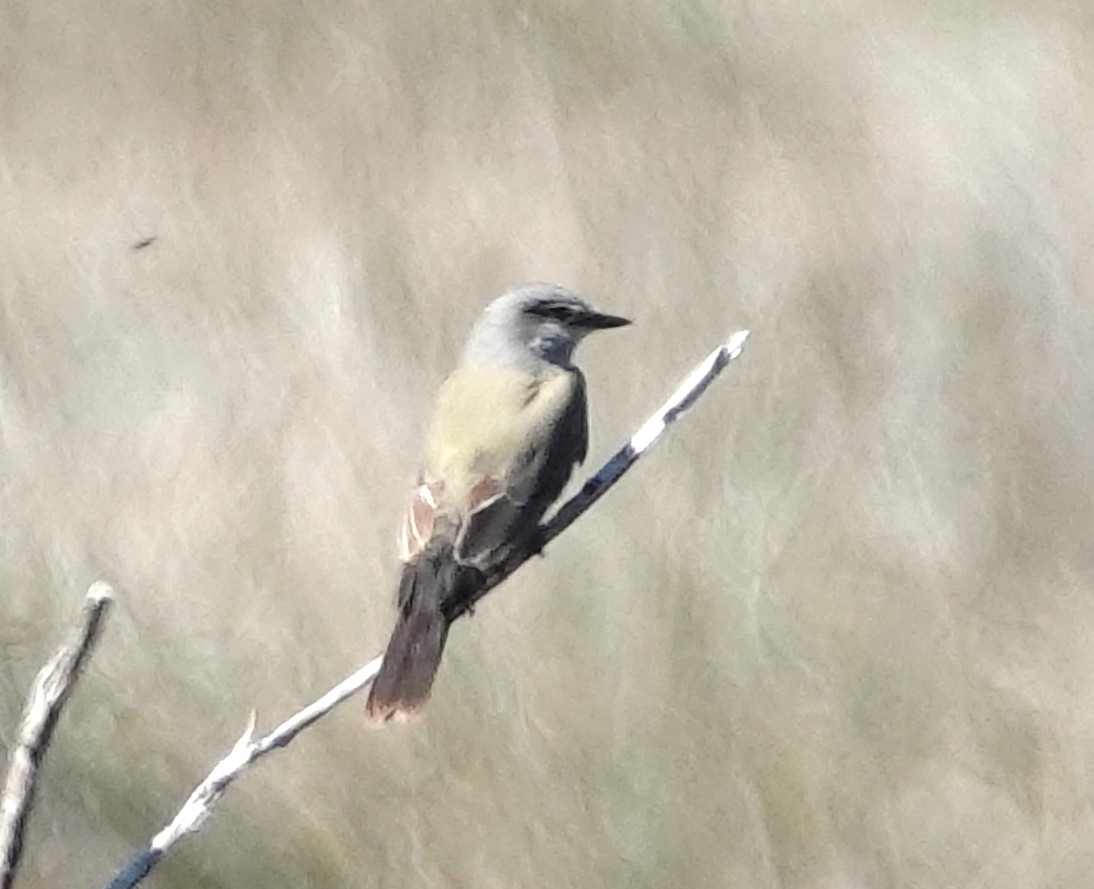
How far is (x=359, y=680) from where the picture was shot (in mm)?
1750

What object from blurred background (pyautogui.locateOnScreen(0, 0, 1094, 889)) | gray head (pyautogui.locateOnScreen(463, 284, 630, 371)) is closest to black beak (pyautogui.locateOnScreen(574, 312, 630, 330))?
gray head (pyautogui.locateOnScreen(463, 284, 630, 371))

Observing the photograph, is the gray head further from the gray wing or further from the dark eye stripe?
the gray wing

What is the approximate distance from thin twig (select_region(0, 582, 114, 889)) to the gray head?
1.37 metres

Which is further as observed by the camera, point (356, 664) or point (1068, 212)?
point (1068, 212)

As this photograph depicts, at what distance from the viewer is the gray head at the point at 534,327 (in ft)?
9.03

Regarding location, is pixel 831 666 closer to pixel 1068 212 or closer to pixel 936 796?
pixel 936 796

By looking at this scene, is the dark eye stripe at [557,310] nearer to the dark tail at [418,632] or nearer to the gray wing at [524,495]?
the gray wing at [524,495]

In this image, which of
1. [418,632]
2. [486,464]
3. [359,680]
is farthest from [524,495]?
[359,680]

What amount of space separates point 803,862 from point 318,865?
69 cm

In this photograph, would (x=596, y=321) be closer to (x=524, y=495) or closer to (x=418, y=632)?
(x=524, y=495)

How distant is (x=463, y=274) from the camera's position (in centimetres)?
345

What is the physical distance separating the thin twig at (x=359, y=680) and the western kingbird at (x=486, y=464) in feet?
0.12

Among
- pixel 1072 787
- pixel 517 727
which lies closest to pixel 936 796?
pixel 1072 787

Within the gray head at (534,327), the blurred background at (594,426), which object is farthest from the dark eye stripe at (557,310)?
the blurred background at (594,426)
